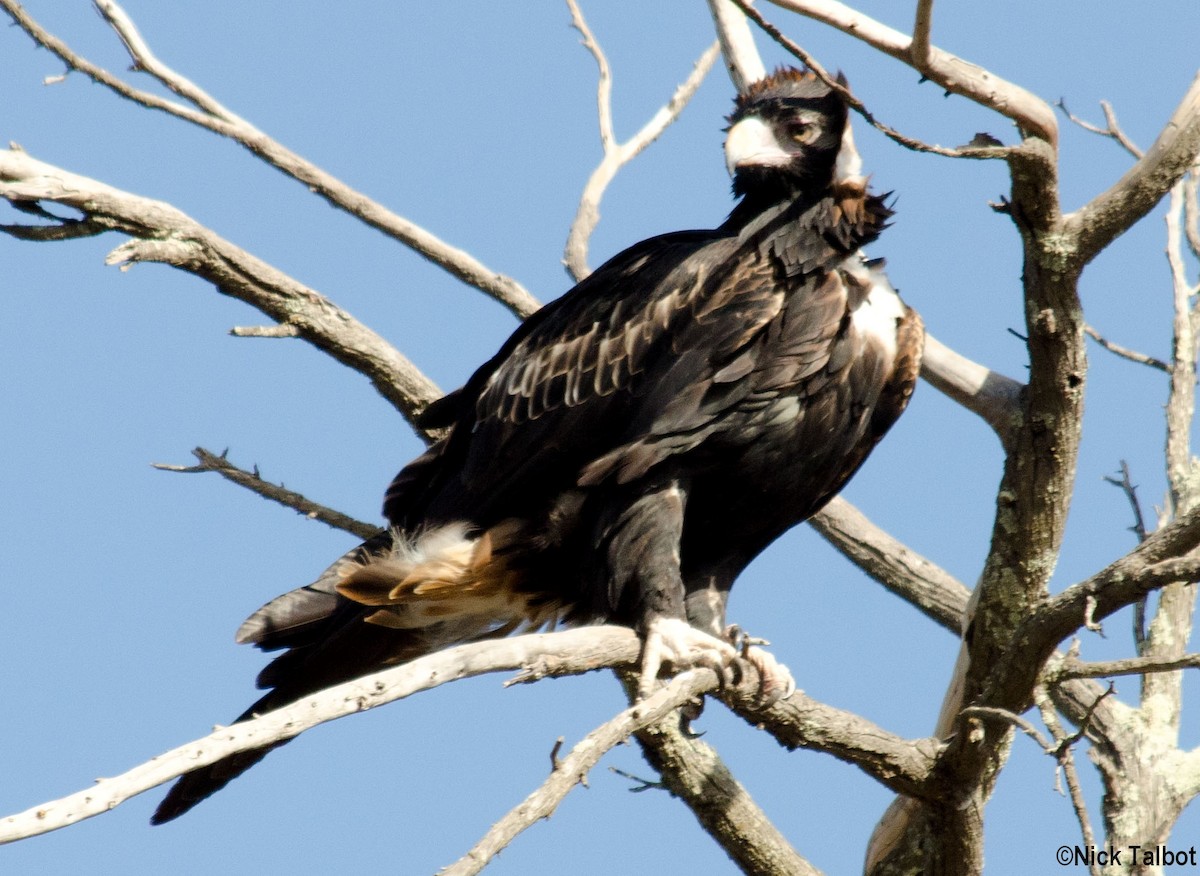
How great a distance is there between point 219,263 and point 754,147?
1858mm

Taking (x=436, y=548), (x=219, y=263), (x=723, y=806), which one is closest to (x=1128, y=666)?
(x=723, y=806)

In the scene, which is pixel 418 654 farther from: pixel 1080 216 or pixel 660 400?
pixel 1080 216

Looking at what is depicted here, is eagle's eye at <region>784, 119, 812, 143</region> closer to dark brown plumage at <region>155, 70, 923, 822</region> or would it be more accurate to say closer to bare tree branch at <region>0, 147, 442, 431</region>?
dark brown plumage at <region>155, 70, 923, 822</region>

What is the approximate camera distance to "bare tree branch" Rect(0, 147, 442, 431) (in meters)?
4.49

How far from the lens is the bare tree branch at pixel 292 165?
5.39 metres

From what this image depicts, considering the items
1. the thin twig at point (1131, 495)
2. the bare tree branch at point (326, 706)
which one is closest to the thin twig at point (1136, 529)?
the thin twig at point (1131, 495)

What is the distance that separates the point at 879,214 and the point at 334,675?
2259 mm

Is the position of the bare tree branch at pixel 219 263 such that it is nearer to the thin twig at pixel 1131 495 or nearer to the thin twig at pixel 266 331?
the thin twig at pixel 266 331

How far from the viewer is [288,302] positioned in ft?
16.2

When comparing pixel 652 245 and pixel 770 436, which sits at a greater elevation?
pixel 652 245

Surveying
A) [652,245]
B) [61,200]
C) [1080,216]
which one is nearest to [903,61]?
[1080,216]

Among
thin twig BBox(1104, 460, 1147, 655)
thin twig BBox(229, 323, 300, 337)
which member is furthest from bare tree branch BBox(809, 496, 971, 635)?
thin twig BBox(229, 323, 300, 337)

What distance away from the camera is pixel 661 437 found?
4.10m

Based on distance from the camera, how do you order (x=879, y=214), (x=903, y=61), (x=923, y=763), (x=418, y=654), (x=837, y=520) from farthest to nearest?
1. (x=837, y=520)
2. (x=418, y=654)
3. (x=879, y=214)
4. (x=923, y=763)
5. (x=903, y=61)
